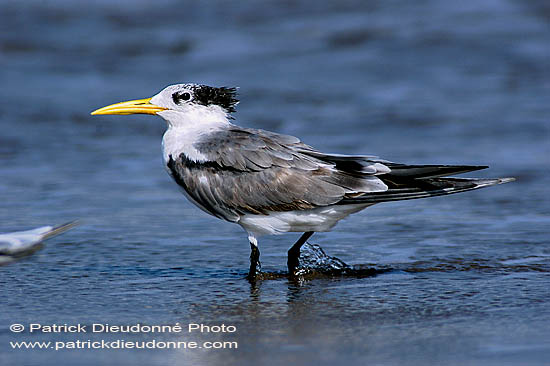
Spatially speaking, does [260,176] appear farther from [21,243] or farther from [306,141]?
[306,141]

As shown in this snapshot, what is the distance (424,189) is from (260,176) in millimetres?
1006

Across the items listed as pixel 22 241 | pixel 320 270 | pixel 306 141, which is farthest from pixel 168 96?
pixel 306 141

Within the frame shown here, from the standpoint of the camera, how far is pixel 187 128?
20.0 feet

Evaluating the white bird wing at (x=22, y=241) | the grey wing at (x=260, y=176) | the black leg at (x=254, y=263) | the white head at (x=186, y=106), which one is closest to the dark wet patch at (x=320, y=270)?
the black leg at (x=254, y=263)

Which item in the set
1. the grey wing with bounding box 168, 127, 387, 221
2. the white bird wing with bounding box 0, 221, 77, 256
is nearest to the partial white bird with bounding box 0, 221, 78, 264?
the white bird wing with bounding box 0, 221, 77, 256

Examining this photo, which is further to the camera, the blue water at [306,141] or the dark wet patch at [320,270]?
the dark wet patch at [320,270]

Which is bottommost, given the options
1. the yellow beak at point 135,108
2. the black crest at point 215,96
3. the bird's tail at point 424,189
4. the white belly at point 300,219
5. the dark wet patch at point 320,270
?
the dark wet patch at point 320,270

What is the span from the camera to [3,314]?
4785 millimetres

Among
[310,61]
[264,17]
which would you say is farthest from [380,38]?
[264,17]

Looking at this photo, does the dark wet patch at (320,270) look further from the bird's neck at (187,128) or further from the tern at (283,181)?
the bird's neck at (187,128)

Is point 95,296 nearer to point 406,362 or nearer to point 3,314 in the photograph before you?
point 3,314

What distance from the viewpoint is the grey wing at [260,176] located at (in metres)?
5.62

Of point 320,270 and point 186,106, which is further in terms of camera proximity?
point 186,106

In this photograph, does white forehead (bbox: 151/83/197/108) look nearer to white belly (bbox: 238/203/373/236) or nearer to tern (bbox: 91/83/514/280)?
tern (bbox: 91/83/514/280)
